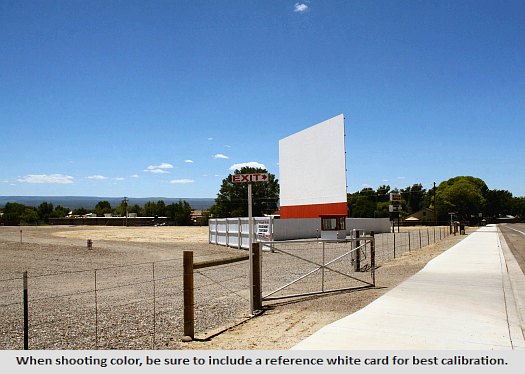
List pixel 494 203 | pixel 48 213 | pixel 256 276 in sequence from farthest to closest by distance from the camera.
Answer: pixel 494 203 → pixel 48 213 → pixel 256 276

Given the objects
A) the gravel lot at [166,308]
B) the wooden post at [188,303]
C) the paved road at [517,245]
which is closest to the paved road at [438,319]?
the gravel lot at [166,308]

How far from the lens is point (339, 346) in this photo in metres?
7.50

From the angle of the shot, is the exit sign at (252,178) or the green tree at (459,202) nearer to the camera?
the exit sign at (252,178)

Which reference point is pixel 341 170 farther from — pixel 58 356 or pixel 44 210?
pixel 44 210

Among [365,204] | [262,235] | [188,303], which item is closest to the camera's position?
[188,303]

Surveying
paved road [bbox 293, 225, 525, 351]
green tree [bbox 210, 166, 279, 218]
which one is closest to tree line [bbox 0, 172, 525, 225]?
green tree [bbox 210, 166, 279, 218]

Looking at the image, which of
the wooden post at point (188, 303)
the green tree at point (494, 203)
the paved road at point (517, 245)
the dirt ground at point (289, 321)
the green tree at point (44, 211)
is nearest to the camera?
the dirt ground at point (289, 321)

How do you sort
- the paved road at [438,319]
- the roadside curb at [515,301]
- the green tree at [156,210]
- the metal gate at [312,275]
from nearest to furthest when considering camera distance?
the paved road at [438,319]
the roadside curb at [515,301]
the metal gate at [312,275]
the green tree at [156,210]

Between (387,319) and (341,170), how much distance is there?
112 ft

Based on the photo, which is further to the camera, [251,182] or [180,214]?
[180,214]

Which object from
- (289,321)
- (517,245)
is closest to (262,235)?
(517,245)

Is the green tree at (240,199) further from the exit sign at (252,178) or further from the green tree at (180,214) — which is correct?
the exit sign at (252,178)

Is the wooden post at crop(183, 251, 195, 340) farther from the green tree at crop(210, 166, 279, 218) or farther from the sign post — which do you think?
the green tree at crop(210, 166, 279, 218)

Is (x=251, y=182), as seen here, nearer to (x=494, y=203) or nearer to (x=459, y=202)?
(x=459, y=202)
